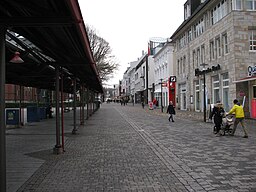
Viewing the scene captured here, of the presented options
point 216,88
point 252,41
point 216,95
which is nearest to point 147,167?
point 252,41

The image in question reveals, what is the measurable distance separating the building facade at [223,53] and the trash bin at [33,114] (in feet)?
37.2

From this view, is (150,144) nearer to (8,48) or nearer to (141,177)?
(141,177)

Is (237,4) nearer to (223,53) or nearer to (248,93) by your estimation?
(223,53)

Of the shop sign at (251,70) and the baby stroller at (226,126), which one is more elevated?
the shop sign at (251,70)

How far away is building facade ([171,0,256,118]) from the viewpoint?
2352 centimetres

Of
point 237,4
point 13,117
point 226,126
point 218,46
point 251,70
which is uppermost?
point 237,4

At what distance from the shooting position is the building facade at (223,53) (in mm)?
23519

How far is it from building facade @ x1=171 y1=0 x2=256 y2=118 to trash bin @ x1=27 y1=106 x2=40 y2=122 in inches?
446

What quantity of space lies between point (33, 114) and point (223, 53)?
15.7 metres

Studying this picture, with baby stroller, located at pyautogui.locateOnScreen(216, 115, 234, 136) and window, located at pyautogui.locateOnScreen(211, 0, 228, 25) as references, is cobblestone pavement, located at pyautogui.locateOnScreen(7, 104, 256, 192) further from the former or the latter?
window, located at pyautogui.locateOnScreen(211, 0, 228, 25)

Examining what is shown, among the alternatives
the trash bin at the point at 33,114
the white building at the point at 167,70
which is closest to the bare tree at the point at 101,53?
the white building at the point at 167,70

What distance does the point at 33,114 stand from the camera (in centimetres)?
2202

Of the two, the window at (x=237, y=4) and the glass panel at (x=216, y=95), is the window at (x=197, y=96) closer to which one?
the glass panel at (x=216, y=95)

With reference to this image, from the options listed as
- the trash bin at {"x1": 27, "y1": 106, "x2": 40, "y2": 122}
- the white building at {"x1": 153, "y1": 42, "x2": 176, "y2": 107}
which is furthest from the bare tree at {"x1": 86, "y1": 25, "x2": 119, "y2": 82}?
the trash bin at {"x1": 27, "y1": 106, "x2": 40, "y2": 122}
